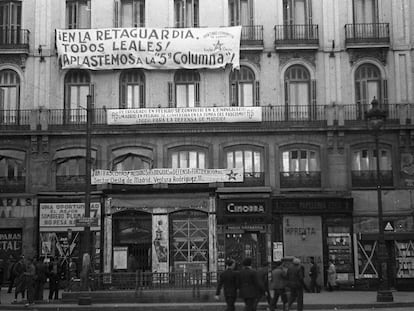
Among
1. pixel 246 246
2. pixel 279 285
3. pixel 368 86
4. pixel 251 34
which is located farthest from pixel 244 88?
pixel 279 285

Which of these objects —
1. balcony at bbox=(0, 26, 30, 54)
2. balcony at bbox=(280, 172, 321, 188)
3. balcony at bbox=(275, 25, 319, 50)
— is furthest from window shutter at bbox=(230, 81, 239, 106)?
balcony at bbox=(0, 26, 30, 54)

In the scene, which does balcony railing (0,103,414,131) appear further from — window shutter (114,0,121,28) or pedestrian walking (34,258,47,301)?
pedestrian walking (34,258,47,301)

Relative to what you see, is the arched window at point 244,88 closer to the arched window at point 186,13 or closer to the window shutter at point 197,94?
the window shutter at point 197,94

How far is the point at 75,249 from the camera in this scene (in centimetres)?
3247

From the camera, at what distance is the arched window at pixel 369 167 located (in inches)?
1288

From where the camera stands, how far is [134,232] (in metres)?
32.2

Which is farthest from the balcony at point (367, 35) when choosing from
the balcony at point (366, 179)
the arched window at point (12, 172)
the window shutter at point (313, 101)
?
the arched window at point (12, 172)

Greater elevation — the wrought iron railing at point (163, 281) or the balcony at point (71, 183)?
the balcony at point (71, 183)

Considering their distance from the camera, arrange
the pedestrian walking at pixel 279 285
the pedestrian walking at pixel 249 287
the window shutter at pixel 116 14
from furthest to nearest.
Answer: the window shutter at pixel 116 14 < the pedestrian walking at pixel 279 285 < the pedestrian walking at pixel 249 287

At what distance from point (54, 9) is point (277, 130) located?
492 inches

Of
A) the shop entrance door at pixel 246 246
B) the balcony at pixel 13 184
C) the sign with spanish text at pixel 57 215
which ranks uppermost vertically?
the balcony at pixel 13 184

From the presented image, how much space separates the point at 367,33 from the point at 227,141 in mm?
8601

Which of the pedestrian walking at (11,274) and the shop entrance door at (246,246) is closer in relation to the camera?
the pedestrian walking at (11,274)

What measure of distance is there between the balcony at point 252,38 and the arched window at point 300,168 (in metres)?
5.27
